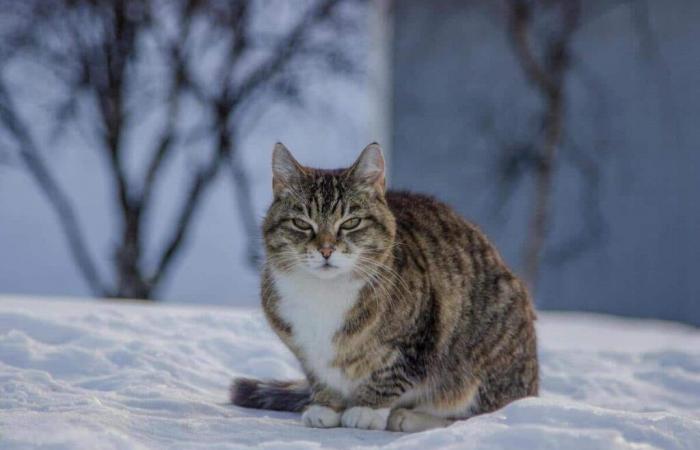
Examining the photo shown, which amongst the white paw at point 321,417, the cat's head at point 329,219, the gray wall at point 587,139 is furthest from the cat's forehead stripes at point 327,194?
the gray wall at point 587,139

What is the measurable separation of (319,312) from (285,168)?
57cm

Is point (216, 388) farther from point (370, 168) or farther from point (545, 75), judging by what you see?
point (545, 75)

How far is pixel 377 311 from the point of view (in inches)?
127

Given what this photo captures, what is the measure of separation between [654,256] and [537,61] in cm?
275

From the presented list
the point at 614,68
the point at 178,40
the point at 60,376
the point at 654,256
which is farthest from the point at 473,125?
the point at 60,376

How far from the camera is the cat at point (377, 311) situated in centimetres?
321

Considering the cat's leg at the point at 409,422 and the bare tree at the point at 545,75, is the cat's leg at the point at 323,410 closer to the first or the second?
the cat's leg at the point at 409,422

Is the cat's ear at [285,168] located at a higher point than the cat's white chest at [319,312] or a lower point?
higher

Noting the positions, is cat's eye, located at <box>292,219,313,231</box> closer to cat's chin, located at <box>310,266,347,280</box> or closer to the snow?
cat's chin, located at <box>310,266,347,280</box>

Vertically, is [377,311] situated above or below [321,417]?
above

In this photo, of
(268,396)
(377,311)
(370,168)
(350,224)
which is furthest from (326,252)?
(268,396)

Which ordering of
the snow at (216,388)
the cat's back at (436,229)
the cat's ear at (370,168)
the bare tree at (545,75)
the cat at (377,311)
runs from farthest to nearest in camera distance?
1. the bare tree at (545,75)
2. the cat's back at (436,229)
3. the cat's ear at (370,168)
4. the cat at (377,311)
5. the snow at (216,388)

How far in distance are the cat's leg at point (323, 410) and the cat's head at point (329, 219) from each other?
1.60 feet

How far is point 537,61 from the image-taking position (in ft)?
34.1
